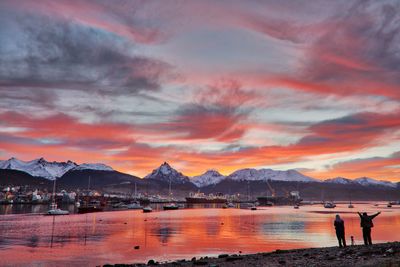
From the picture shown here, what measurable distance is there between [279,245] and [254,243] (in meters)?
4.15

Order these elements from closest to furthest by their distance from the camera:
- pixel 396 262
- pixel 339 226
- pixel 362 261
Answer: pixel 396 262
pixel 362 261
pixel 339 226

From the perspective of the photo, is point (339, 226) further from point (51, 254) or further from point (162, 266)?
point (51, 254)

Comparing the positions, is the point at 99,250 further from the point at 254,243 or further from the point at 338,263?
the point at 338,263

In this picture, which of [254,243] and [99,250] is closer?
[99,250]

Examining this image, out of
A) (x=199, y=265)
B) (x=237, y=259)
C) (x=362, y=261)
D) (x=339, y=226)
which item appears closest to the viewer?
(x=362, y=261)

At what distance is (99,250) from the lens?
176ft

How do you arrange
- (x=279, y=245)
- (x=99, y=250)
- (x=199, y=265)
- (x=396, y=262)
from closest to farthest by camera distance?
(x=396, y=262)
(x=199, y=265)
(x=99, y=250)
(x=279, y=245)

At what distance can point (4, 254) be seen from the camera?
160 ft

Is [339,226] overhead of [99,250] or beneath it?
overhead

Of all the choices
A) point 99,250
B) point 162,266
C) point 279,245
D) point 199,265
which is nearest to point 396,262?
point 199,265

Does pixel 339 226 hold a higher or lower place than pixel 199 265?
higher

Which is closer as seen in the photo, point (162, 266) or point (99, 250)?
point (162, 266)

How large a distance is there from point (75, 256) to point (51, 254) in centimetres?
409

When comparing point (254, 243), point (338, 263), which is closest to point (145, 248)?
point (254, 243)
